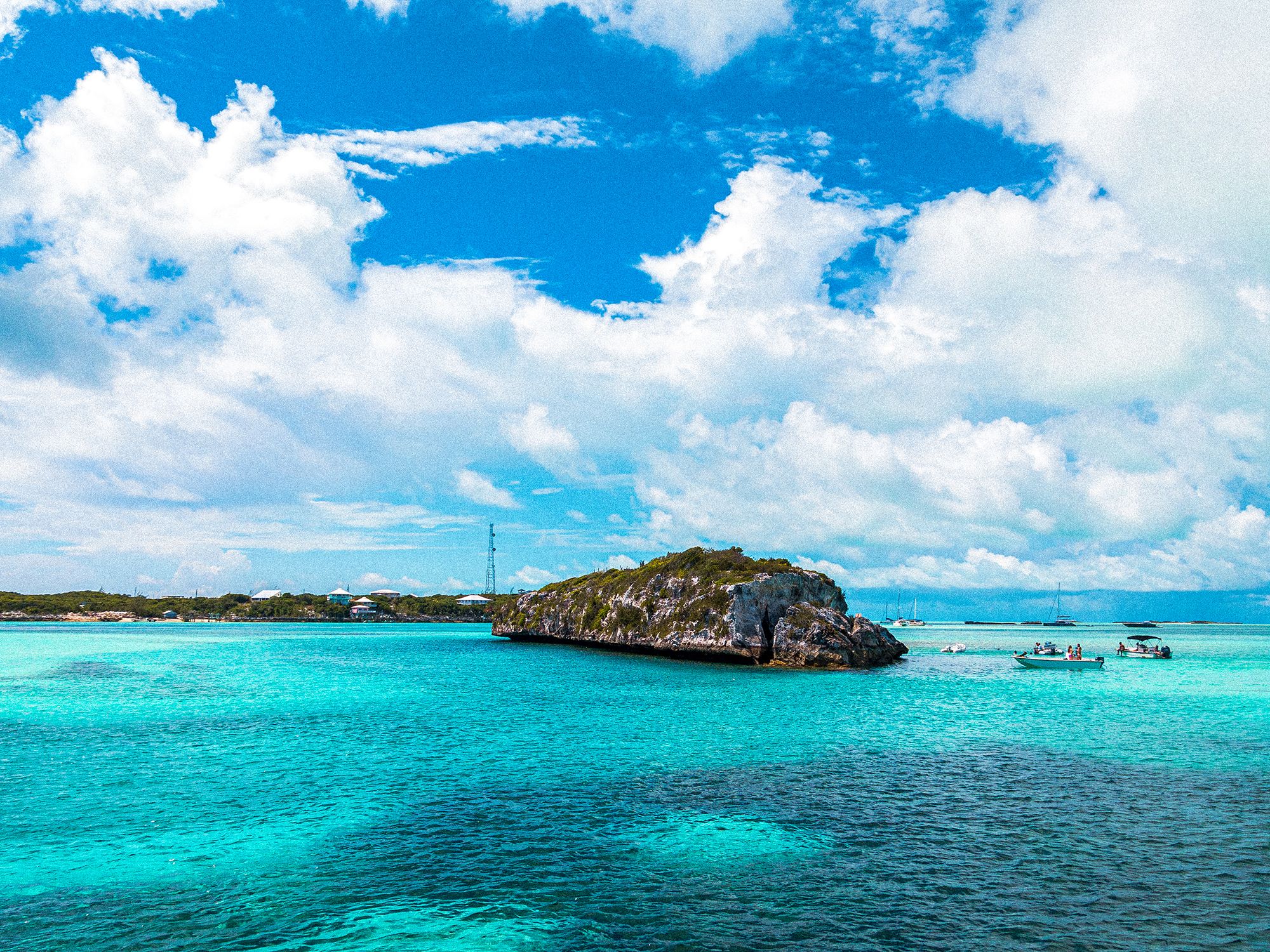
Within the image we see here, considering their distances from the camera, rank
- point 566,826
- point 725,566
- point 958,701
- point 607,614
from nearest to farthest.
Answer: point 566,826
point 958,701
point 725,566
point 607,614

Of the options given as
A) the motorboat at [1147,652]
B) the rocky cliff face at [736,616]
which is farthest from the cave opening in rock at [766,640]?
the motorboat at [1147,652]

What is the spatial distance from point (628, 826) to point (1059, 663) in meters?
92.1

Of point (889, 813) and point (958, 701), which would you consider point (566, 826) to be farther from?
point (958, 701)

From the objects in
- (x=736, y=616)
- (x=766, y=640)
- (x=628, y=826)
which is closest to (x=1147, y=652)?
(x=766, y=640)

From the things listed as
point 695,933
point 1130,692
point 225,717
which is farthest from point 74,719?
point 1130,692

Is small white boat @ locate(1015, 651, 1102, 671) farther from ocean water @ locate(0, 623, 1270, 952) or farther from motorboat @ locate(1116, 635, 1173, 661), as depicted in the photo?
ocean water @ locate(0, 623, 1270, 952)

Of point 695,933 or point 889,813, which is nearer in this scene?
point 695,933

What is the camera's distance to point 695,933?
1784cm

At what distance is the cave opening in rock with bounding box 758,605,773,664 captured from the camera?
93.8m

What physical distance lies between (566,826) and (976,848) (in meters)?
13.6

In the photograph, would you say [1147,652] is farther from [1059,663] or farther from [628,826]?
[628,826]

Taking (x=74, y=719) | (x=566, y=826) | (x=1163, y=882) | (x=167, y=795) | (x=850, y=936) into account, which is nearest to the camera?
(x=850, y=936)

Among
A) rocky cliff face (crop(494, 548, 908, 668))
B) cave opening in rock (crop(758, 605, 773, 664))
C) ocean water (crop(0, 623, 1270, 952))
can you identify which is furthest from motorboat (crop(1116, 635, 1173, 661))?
ocean water (crop(0, 623, 1270, 952))

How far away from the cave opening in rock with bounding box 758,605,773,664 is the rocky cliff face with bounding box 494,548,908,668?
0.08m
